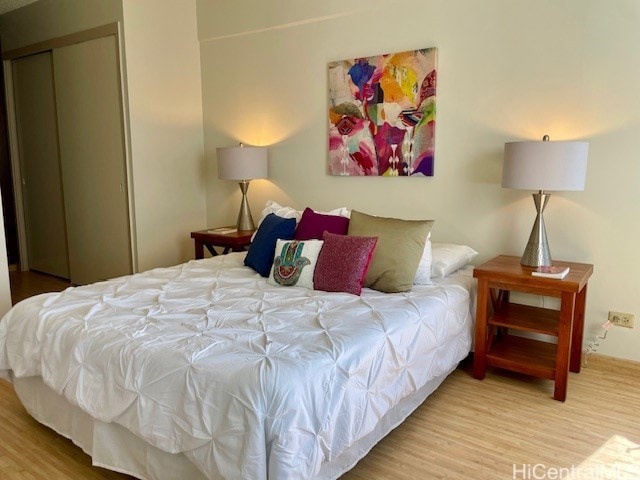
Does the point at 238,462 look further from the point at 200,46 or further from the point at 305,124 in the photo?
the point at 200,46

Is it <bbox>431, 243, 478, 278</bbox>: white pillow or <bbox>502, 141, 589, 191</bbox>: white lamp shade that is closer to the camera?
<bbox>502, 141, 589, 191</bbox>: white lamp shade

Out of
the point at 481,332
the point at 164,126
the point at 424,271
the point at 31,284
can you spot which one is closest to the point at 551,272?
the point at 481,332

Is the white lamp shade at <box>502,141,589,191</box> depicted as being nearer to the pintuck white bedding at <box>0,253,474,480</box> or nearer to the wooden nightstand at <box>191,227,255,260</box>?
the pintuck white bedding at <box>0,253,474,480</box>

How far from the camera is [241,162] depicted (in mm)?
3947

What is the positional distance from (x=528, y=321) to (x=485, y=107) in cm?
134

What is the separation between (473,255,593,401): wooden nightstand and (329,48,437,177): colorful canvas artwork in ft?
3.13

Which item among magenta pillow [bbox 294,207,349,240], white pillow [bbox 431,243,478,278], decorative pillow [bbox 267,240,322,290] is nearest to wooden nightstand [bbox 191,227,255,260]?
magenta pillow [bbox 294,207,349,240]

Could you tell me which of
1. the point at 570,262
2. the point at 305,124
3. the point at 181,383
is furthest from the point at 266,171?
the point at 181,383

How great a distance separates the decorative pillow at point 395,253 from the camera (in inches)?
104

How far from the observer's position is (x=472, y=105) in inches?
124

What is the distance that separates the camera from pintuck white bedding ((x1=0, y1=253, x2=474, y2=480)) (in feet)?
5.07

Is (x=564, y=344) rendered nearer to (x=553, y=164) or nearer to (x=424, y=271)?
(x=424, y=271)

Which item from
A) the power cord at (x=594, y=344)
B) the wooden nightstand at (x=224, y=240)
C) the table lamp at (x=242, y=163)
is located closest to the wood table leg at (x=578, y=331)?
the power cord at (x=594, y=344)

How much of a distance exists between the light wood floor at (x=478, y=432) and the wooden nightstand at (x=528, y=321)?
0.44 ft
